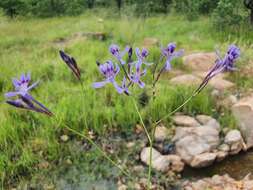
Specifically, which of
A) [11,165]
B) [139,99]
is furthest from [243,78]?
[11,165]

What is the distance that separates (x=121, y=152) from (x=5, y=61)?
263 cm

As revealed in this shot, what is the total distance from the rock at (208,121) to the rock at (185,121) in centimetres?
7

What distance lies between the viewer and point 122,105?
3029 mm

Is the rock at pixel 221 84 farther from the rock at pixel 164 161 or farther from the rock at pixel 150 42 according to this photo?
the rock at pixel 150 42

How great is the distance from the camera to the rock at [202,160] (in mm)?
2467

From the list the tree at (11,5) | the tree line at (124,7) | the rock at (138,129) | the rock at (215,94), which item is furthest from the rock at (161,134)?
the tree at (11,5)

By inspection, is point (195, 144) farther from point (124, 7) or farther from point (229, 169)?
point (124, 7)

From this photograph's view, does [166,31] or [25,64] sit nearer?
[25,64]

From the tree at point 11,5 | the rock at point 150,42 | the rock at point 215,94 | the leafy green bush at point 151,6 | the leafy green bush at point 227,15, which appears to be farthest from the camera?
the tree at point 11,5

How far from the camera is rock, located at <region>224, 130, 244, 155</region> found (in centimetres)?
263

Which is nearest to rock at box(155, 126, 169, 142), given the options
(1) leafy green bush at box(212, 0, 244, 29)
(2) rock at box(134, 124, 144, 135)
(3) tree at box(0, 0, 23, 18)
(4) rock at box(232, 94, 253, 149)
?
(2) rock at box(134, 124, 144, 135)

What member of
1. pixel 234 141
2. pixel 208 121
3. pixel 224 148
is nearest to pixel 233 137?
pixel 234 141

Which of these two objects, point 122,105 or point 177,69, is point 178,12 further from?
point 122,105

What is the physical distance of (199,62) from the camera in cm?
441
